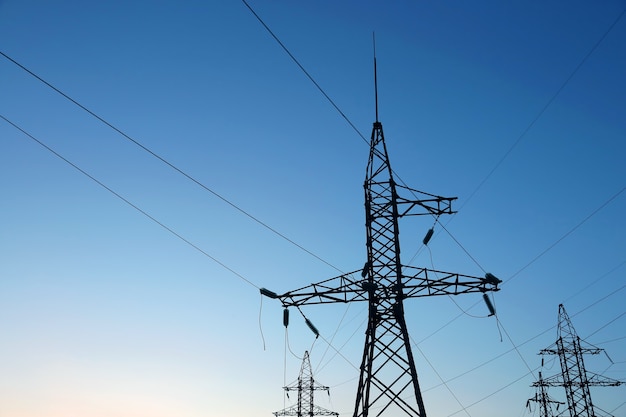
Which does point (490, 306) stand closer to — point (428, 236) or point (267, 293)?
point (428, 236)

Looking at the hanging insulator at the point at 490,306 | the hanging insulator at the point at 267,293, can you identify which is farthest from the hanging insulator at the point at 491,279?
the hanging insulator at the point at 267,293

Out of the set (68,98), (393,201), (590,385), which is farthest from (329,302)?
(590,385)

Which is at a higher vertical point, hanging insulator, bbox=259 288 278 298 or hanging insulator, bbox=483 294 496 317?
hanging insulator, bbox=259 288 278 298

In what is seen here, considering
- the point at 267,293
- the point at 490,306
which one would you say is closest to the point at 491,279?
the point at 490,306

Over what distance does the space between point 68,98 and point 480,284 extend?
14.4 metres

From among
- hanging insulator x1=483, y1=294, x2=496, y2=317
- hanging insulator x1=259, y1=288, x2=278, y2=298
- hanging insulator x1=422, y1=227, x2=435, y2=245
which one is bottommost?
hanging insulator x1=483, y1=294, x2=496, y2=317

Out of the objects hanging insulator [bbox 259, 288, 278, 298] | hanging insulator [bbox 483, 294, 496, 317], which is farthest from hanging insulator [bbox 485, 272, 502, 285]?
hanging insulator [bbox 259, 288, 278, 298]

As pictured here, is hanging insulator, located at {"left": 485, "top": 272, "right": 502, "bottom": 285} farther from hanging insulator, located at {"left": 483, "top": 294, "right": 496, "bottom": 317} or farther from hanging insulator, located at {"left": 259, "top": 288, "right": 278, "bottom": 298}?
hanging insulator, located at {"left": 259, "top": 288, "right": 278, "bottom": 298}

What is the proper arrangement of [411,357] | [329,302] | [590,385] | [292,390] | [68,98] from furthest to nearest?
[292,390] → [590,385] → [329,302] → [411,357] → [68,98]

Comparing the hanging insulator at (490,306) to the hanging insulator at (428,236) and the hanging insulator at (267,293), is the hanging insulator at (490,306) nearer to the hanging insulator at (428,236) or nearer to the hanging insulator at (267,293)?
the hanging insulator at (428,236)

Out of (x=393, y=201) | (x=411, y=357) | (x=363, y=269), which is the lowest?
(x=411, y=357)

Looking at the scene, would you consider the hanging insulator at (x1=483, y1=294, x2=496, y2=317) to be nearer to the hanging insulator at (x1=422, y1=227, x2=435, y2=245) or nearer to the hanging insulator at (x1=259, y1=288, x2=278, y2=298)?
the hanging insulator at (x1=422, y1=227, x2=435, y2=245)

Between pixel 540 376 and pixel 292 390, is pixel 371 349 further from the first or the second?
pixel 540 376

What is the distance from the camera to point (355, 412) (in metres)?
20.3
